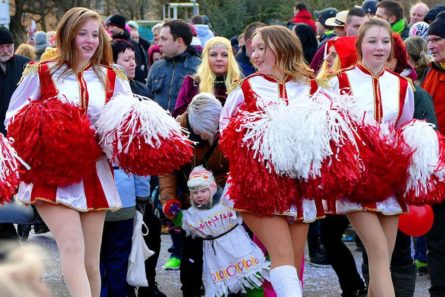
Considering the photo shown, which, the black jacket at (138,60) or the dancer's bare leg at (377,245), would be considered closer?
the dancer's bare leg at (377,245)

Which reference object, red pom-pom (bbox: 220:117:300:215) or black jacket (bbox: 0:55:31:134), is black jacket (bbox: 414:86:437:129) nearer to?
red pom-pom (bbox: 220:117:300:215)

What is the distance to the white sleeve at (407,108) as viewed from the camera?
17.8ft

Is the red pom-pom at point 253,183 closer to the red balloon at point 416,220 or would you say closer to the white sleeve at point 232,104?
the white sleeve at point 232,104

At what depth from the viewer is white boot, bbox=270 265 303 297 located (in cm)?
504

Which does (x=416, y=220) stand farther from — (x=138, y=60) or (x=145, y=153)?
(x=138, y=60)

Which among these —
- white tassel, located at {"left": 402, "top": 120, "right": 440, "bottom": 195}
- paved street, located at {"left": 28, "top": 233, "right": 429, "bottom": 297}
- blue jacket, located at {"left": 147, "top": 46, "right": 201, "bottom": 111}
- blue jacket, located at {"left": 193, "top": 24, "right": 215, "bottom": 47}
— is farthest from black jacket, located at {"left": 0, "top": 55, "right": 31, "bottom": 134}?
blue jacket, located at {"left": 193, "top": 24, "right": 215, "bottom": 47}

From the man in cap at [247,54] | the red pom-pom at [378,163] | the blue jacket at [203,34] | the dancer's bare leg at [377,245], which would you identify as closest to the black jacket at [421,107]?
the red pom-pom at [378,163]

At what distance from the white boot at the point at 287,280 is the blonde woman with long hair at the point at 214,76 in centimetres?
223

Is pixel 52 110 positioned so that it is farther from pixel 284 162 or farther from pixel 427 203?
pixel 427 203

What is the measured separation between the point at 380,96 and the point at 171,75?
3.25 metres

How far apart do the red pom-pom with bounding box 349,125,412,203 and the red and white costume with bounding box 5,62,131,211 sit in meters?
1.42

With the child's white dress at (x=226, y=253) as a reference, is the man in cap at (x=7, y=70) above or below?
above

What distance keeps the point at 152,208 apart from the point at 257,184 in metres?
2.02

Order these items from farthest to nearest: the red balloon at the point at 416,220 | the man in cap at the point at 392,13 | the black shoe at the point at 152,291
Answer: the man in cap at the point at 392,13
the black shoe at the point at 152,291
the red balloon at the point at 416,220
